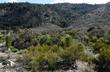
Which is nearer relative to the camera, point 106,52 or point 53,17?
point 106,52

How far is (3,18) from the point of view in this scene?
189 m

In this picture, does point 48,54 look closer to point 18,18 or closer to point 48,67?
point 48,67

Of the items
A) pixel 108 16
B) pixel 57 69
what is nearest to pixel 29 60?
pixel 57 69

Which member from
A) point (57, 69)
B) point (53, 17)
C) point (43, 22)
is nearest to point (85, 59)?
point (57, 69)

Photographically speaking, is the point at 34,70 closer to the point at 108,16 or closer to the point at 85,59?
the point at 85,59

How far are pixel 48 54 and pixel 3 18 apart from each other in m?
152

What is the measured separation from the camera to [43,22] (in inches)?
6747

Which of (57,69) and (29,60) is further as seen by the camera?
(29,60)

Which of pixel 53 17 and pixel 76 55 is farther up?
pixel 76 55

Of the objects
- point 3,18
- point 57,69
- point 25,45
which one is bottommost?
point 3,18

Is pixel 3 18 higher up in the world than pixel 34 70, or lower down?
lower down

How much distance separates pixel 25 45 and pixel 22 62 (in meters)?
24.8

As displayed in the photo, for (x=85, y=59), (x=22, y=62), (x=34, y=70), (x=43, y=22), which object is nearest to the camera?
(x=34, y=70)

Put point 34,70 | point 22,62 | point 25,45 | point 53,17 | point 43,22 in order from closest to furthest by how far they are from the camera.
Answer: point 34,70
point 22,62
point 25,45
point 43,22
point 53,17
